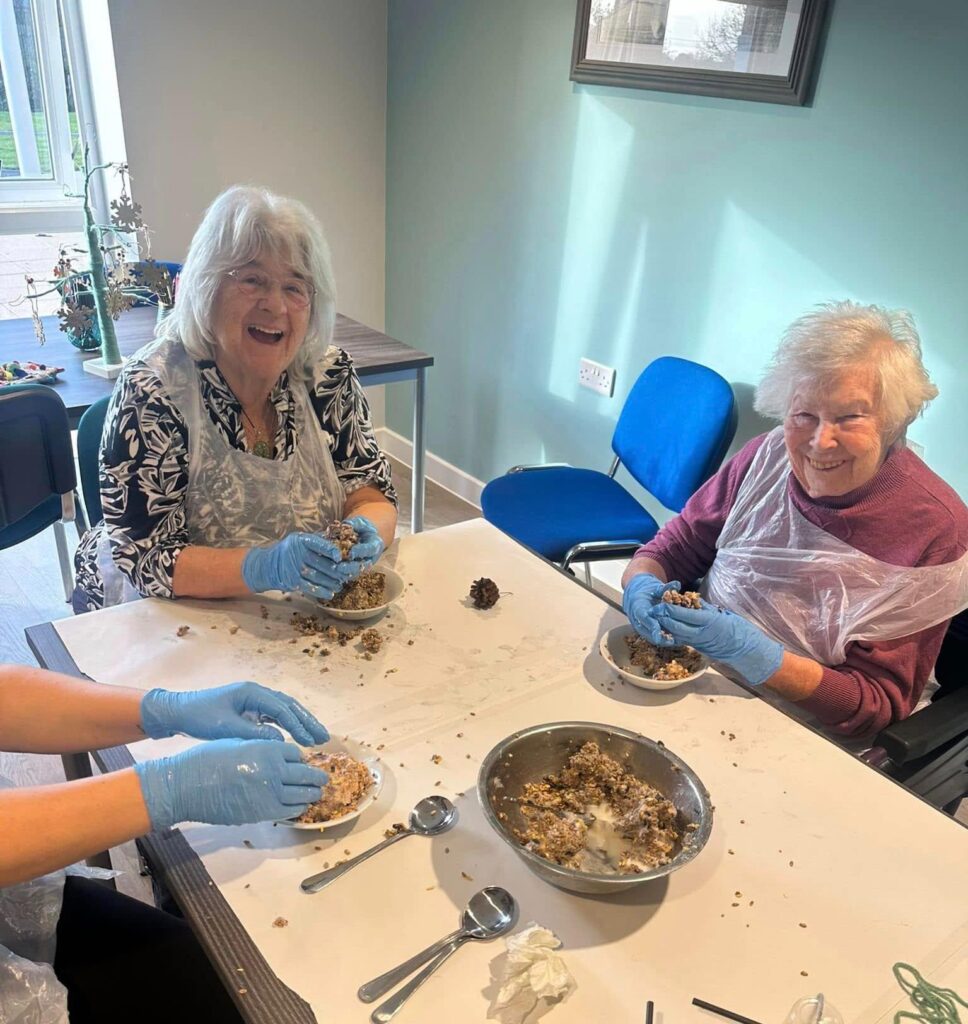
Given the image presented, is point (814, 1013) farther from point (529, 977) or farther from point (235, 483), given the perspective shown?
point (235, 483)

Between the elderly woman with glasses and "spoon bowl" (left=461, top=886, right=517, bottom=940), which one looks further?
the elderly woman with glasses

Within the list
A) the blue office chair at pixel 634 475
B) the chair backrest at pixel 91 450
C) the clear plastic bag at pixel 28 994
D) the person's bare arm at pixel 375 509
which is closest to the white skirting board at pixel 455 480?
the blue office chair at pixel 634 475

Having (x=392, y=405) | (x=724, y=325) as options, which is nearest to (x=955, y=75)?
(x=724, y=325)

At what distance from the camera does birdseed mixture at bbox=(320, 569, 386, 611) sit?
1.31m

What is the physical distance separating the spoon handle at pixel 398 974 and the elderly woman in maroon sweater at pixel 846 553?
60 centimetres

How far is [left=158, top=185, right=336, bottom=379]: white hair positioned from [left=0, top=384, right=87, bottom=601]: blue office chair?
1.85ft

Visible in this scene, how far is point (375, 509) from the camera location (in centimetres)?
161

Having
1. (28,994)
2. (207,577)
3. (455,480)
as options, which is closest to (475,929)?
(28,994)

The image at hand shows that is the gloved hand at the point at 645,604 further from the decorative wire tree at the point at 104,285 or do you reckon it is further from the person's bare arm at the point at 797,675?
the decorative wire tree at the point at 104,285

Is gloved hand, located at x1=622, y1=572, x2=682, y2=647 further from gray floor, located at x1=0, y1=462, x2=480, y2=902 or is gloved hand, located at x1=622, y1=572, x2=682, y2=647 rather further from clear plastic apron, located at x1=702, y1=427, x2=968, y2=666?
gray floor, located at x1=0, y1=462, x2=480, y2=902

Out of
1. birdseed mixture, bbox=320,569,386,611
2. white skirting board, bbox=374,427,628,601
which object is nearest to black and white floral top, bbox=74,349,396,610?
birdseed mixture, bbox=320,569,386,611

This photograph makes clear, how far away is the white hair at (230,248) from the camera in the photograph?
143 cm

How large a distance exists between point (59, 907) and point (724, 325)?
209 cm

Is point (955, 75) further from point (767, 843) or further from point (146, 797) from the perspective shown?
point (146, 797)
